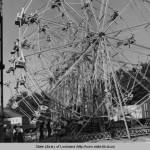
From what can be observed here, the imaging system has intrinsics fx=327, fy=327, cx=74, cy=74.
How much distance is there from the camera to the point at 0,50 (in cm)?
1683

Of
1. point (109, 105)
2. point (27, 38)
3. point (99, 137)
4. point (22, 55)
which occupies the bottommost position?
point (99, 137)

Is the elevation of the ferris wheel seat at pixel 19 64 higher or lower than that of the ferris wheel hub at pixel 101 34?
lower

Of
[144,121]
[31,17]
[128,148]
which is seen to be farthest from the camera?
[144,121]

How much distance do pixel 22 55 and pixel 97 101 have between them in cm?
503

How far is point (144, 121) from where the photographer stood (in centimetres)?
2045

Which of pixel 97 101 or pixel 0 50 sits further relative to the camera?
pixel 97 101

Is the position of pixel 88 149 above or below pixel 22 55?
below

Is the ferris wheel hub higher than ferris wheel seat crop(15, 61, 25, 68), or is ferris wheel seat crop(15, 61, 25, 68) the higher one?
the ferris wheel hub

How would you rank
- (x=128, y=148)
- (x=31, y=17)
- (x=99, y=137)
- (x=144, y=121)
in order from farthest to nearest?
(x=144, y=121) < (x=31, y=17) < (x=99, y=137) < (x=128, y=148)

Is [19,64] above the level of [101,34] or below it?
below

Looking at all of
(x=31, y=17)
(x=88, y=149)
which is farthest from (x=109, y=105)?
(x=88, y=149)

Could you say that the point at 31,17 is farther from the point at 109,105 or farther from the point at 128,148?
the point at 128,148

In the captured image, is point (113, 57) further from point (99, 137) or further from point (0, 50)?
point (0, 50)

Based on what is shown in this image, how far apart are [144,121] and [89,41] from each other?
6.76m
